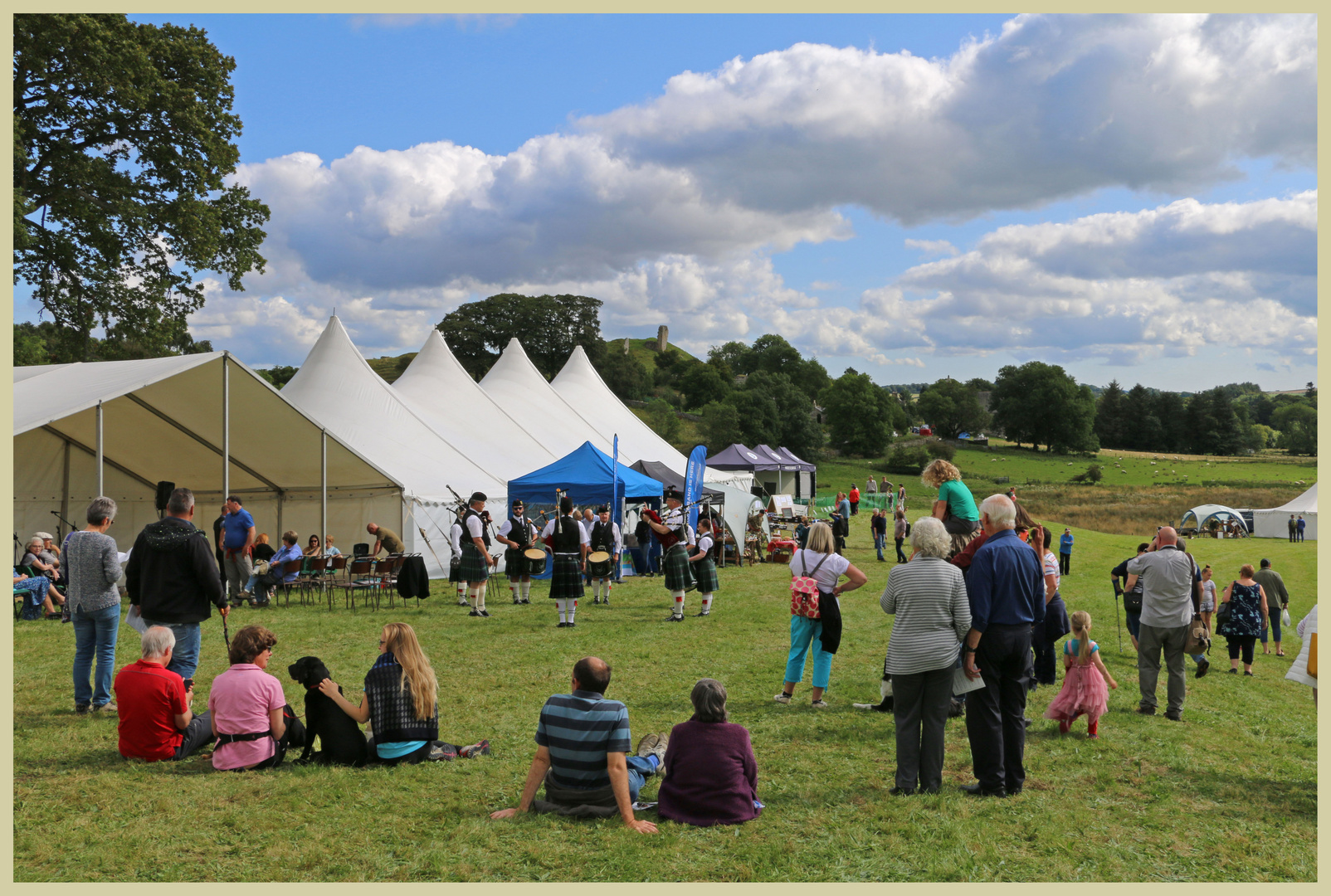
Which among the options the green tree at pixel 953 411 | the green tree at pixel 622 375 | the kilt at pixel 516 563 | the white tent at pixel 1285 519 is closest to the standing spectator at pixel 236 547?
the kilt at pixel 516 563

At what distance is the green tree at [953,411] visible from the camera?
290 ft

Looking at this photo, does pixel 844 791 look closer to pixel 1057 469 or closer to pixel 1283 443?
pixel 1057 469

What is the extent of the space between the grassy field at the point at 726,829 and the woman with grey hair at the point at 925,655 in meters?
0.18

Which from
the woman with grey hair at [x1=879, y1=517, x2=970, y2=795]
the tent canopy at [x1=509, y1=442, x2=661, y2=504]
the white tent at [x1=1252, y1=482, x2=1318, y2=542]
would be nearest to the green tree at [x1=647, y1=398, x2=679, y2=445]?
the white tent at [x1=1252, y1=482, x2=1318, y2=542]

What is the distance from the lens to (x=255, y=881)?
3285 millimetres

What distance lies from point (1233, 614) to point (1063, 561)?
10.6 meters

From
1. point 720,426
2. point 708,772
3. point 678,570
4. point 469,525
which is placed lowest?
point 708,772

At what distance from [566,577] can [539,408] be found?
13562 mm

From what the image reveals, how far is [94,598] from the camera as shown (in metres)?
5.66

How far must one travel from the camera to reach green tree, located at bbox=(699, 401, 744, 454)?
57.6m

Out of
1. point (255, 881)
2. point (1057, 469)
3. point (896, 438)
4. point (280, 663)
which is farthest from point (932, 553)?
point (896, 438)

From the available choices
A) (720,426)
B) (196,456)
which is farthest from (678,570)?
(720,426)

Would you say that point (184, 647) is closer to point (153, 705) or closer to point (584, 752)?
point (153, 705)

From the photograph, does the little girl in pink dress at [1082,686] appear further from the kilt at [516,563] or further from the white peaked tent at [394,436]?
the white peaked tent at [394,436]
